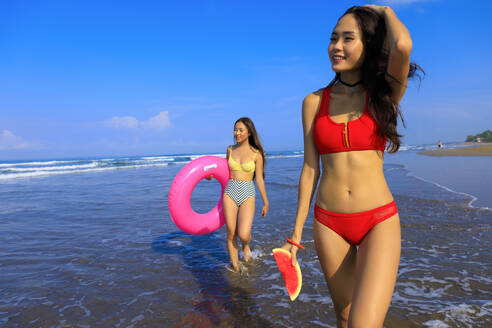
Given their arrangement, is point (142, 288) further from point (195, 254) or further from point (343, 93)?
point (343, 93)

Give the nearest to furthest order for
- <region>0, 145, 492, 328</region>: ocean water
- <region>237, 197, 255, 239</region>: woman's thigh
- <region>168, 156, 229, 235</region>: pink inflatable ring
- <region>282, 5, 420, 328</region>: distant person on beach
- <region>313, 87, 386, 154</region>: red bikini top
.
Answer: <region>282, 5, 420, 328</region>: distant person on beach, <region>313, 87, 386, 154</region>: red bikini top, <region>0, 145, 492, 328</region>: ocean water, <region>237, 197, 255, 239</region>: woman's thigh, <region>168, 156, 229, 235</region>: pink inflatable ring

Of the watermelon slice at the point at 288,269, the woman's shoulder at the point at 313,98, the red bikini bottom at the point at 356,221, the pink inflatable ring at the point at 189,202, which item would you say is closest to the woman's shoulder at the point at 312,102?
the woman's shoulder at the point at 313,98

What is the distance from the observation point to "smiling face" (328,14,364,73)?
6.24ft

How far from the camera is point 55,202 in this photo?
9516 mm

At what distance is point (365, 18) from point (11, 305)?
4.17 m

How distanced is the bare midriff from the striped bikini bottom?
270 centimetres

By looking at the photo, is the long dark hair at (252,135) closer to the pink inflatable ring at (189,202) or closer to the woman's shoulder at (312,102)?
the pink inflatable ring at (189,202)

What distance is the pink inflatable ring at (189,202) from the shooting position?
507 centimetres

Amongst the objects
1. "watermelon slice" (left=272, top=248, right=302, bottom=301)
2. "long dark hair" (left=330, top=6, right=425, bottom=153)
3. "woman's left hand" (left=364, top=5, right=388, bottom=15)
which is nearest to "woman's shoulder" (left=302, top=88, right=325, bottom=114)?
"long dark hair" (left=330, top=6, right=425, bottom=153)

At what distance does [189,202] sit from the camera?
5160mm

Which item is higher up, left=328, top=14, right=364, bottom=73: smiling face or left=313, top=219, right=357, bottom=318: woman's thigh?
left=328, top=14, right=364, bottom=73: smiling face

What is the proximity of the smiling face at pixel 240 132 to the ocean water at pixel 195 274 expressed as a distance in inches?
70.0

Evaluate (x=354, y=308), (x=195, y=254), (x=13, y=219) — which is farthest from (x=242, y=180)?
(x=13, y=219)

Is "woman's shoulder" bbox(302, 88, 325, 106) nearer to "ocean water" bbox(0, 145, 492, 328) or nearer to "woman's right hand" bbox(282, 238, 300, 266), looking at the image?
"woman's right hand" bbox(282, 238, 300, 266)
